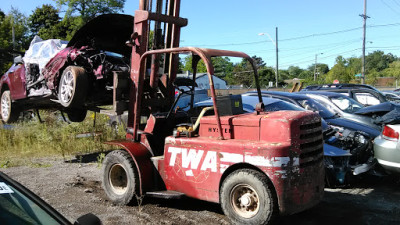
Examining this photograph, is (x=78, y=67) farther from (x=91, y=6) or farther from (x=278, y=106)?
(x=91, y=6)

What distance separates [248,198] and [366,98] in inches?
432

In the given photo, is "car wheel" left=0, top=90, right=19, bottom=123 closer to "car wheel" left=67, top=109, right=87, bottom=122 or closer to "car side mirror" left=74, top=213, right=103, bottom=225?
"car wheel" left=67, top=109, right=87, bottom=122

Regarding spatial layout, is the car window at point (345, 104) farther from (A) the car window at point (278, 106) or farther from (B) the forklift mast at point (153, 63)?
(B) the forklift mast at point (153, 63)

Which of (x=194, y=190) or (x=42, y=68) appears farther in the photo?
(x=42, y=68)

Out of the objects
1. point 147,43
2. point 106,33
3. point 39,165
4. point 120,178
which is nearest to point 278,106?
point 147,43

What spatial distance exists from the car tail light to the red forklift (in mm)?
2093

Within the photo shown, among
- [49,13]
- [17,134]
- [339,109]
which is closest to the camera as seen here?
[339,109]

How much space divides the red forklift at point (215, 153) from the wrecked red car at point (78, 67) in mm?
955

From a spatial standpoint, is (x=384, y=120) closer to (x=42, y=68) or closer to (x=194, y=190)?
(x=194, y=190)

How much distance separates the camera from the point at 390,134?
6.21 m

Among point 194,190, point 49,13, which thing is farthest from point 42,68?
point 49,13

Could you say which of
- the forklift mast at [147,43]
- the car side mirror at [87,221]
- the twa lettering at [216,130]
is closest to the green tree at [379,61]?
the forklift mast at [147,43]

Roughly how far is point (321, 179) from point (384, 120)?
3288 mm

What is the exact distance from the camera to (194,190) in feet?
15.9
